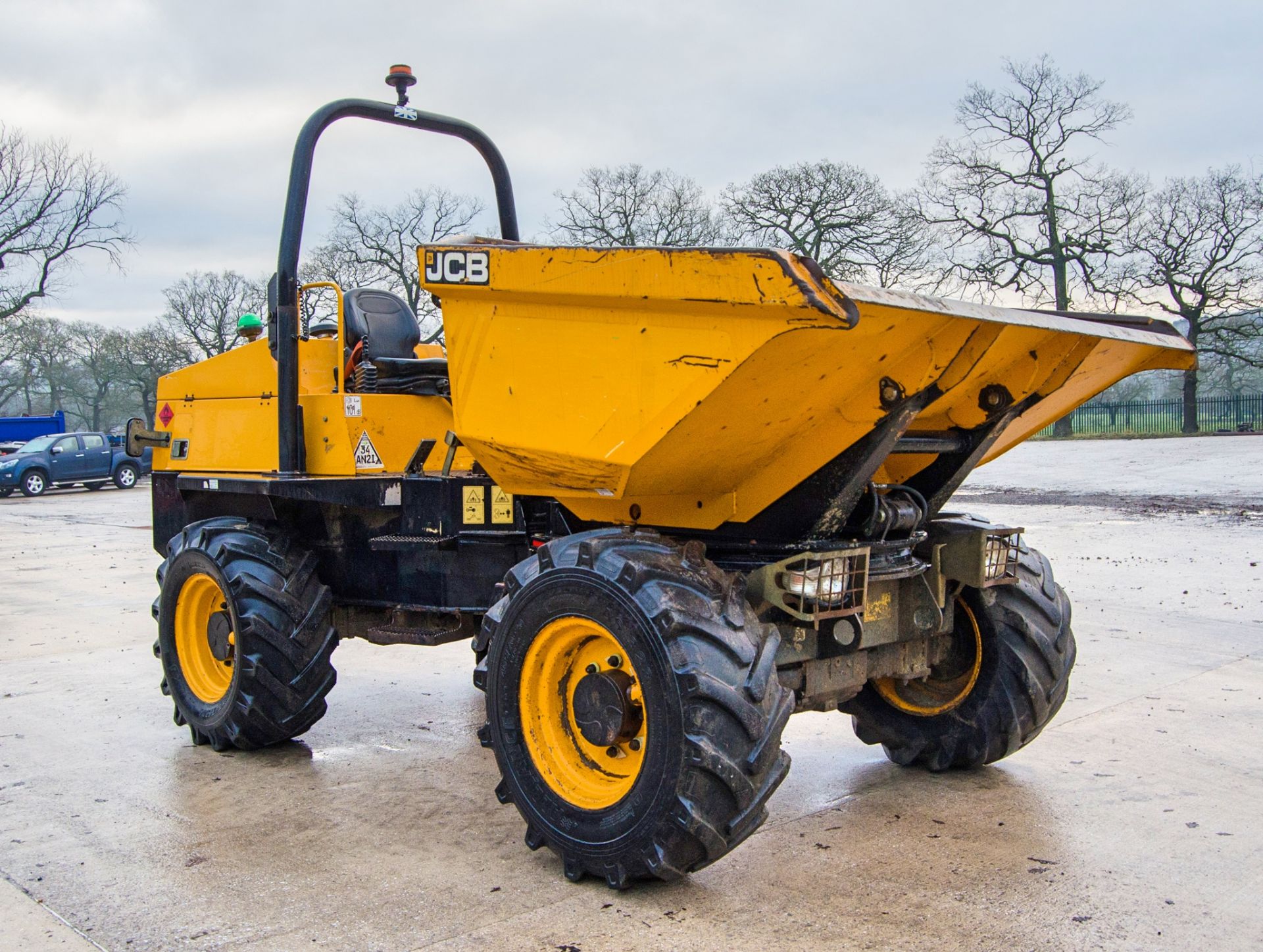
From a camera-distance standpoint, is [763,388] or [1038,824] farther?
[1038,824]

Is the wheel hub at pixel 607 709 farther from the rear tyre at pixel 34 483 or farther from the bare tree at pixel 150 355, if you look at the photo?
the bare tree at pixel 150 355

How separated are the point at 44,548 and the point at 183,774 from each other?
1161cm

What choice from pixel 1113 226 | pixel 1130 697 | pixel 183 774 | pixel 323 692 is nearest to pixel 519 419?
pixel 323 692

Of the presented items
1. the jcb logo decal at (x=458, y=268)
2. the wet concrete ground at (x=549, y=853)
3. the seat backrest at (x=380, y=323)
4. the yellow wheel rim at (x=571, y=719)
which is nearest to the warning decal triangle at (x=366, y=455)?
the seat backrest at (x=380, y=323)

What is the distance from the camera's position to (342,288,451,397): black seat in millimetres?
5363

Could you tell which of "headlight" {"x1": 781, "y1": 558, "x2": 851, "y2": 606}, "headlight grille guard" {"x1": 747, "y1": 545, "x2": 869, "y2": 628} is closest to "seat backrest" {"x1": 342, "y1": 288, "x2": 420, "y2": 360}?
"headlight grille guard" {"x1": 747, "y1": 545, "x2": 869, "y2": 628}

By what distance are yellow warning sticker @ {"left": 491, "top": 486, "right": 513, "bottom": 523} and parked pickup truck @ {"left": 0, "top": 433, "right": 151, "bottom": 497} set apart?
26337 mm

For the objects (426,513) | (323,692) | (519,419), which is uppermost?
(519,419)

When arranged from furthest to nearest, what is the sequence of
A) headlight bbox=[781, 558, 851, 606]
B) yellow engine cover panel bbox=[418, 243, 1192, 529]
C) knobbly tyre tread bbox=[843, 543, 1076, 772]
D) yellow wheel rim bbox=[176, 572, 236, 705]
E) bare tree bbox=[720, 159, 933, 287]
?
bare tree bbox=[720, 159, 933, 287] → yellow wheel rim bbox=[176, 572, 236, 705] → knobbly tyre tread bbox=[843, 543, 1076, 772] → headlight bbox=[781, 558, 851, 606] → yellow engine cover panel bbox=[418, 243, 1192, 529]

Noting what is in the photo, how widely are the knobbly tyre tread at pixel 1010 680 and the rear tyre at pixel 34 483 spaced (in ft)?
93.3

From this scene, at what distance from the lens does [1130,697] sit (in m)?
5.99

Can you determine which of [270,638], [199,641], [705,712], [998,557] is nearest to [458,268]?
[705,712]

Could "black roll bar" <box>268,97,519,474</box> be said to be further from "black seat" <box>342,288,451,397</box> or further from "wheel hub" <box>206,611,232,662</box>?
"wheel hub" <box>206,611,232,662</box>

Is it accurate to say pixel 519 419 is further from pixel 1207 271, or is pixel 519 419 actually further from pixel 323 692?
pixel 1207 271
